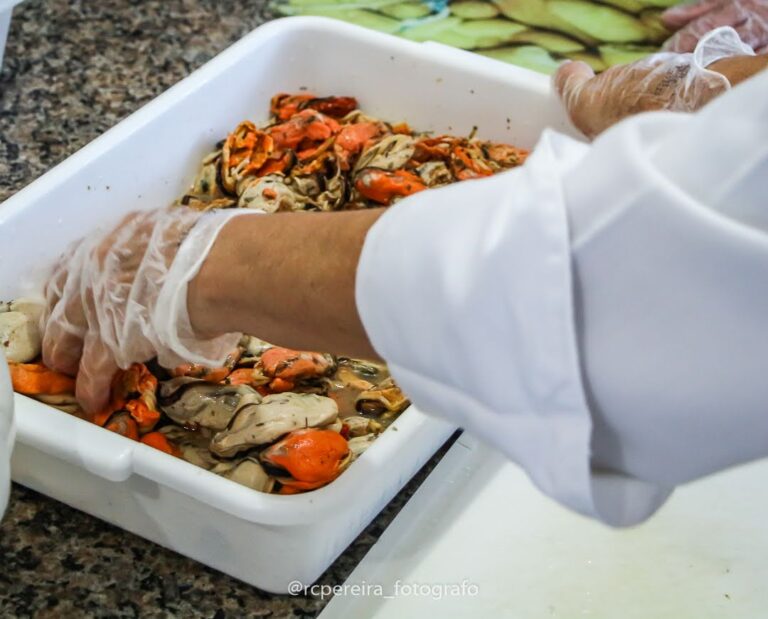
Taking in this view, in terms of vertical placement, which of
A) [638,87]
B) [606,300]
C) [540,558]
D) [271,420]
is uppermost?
[606,300]

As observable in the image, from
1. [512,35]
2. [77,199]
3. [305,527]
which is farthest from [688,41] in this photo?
[305,527]

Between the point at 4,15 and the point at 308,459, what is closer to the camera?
the point at 308,459

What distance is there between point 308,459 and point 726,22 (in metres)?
0.83

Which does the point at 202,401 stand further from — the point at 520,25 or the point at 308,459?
the point at 520,25

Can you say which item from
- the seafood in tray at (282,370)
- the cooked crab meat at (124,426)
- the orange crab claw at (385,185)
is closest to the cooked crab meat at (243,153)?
the seafood in tray at (282,370)

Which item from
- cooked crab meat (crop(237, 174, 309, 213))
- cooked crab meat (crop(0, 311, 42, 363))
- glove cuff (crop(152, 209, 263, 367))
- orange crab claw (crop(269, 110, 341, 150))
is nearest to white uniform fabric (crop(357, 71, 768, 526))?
glove cuff (crop(152, 209, 263, 367))

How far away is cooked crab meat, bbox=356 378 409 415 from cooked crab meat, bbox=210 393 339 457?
0.06m

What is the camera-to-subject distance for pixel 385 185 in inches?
40.6

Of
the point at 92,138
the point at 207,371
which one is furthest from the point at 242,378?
the point at 92,138

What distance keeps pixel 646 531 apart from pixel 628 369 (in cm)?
43

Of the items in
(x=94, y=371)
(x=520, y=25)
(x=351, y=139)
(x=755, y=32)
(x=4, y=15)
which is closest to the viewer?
A: (x=94, y=371)

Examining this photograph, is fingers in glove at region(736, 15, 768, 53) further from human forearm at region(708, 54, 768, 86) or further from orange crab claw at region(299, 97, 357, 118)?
orange crab claw at region(299, 97, 357, 118)

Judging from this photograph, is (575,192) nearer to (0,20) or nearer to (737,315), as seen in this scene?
(737,315)

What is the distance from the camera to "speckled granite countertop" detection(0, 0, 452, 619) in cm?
70
